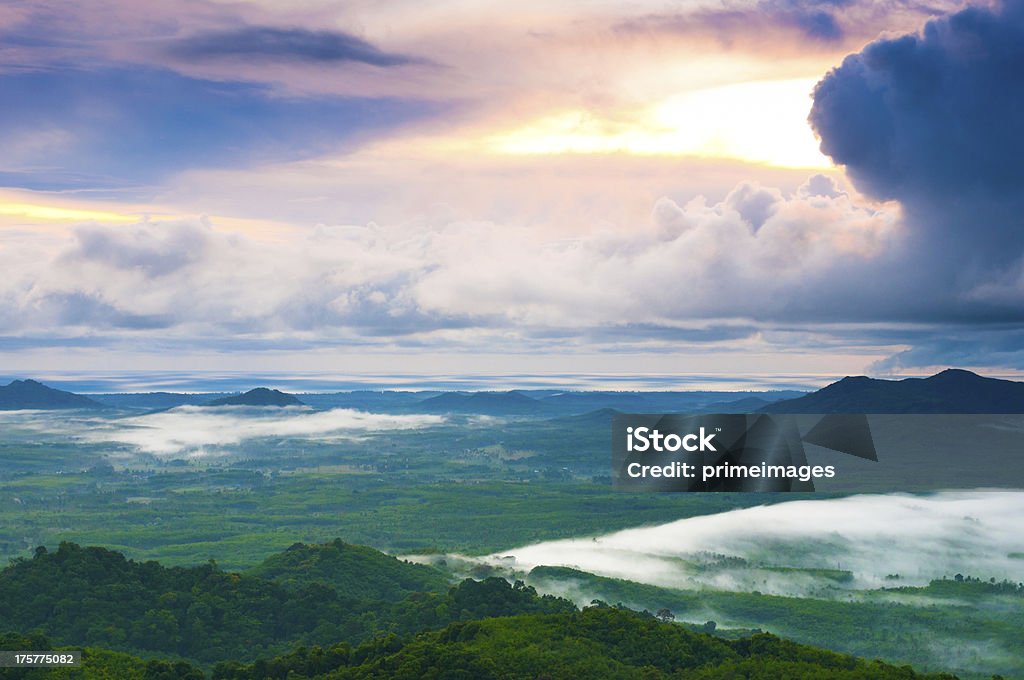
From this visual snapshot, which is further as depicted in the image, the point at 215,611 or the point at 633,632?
the point at 215,611

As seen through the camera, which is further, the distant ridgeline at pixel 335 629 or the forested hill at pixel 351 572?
the forested hill at pixel 351 572

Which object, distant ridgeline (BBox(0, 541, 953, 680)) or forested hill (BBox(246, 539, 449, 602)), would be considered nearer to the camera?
distant ridgeline (BBox(0, 541, 953, 680))

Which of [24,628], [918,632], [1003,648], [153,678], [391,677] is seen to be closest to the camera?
[391,677]

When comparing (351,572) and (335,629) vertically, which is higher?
(351,572)

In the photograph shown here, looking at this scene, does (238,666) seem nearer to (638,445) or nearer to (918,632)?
(638,445)

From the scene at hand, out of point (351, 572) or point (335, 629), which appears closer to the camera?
point (335, 629)

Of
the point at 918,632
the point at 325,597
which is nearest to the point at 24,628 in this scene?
the point at 325,597

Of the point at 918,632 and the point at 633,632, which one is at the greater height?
the point at 633,632

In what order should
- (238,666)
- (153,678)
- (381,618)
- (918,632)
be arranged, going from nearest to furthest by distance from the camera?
(153,678)
(238,666)
(381,618)
(918,632)
